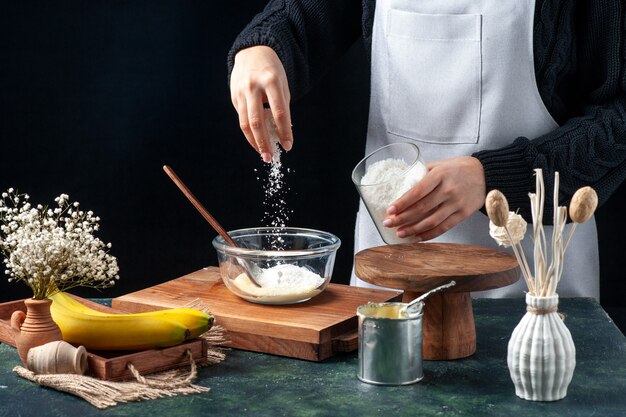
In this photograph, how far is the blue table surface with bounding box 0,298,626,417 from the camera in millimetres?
1274

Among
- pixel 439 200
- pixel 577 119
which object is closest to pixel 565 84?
pixel 577 119

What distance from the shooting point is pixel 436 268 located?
146cm

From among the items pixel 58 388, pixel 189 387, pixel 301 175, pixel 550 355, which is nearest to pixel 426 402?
pixel 550 355

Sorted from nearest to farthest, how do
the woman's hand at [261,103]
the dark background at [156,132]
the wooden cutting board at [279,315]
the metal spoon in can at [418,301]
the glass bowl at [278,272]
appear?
the metal spoon in can at [418,301]
the wooden cutting board at [279,315]
the glass bowl at [278,272]
the woman's hand at [261,103]
the dark background at [156,132]

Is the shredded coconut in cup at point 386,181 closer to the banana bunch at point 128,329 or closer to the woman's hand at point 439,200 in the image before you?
the woman's hand at point 439,200

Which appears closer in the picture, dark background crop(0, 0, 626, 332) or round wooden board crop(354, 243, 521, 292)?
round wooden board crop(354, 243, 521, 292)

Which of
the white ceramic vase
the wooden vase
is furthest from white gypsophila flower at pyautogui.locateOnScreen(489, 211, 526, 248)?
the wooden vase

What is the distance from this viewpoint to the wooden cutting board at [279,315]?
1.49 m

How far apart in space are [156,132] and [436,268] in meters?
1.65

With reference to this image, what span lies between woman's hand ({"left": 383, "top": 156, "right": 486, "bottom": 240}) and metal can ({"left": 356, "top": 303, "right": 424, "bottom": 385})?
1.15ft

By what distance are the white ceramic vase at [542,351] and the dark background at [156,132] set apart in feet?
5.52

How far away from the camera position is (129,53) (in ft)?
9.50

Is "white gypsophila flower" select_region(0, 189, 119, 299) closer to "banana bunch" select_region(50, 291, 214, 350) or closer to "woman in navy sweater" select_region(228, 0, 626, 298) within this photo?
"banana bunch" select_region(50, 291, 214, 350)

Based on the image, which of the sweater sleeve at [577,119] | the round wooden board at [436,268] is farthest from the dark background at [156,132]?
the round wooden board at [436,268]
